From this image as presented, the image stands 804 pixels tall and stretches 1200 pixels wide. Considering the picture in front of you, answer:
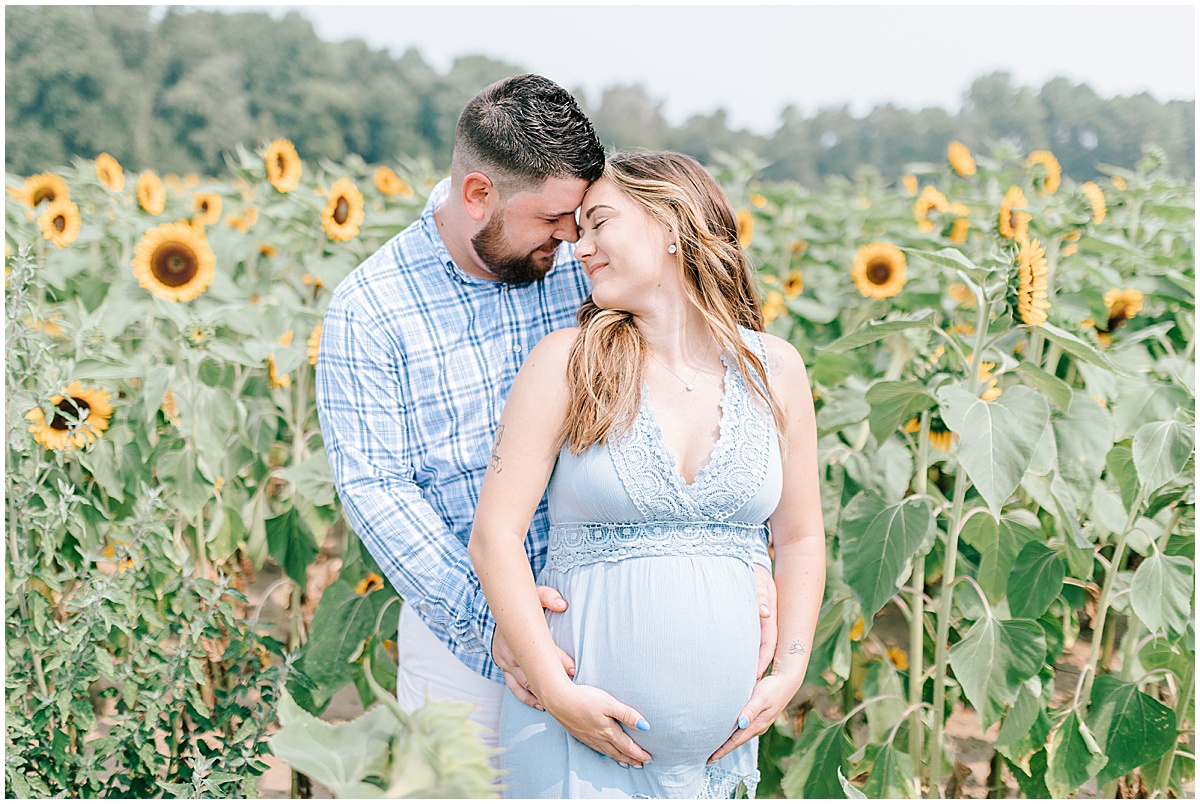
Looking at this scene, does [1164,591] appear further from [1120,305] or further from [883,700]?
[1120,305]

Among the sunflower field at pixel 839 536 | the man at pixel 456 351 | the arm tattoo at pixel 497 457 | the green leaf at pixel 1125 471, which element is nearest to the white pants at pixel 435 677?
the man at pixel 456 351

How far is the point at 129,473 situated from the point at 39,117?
86.2 ft

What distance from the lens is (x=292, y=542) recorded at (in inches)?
100

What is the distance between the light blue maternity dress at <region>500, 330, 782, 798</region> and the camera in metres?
1.46

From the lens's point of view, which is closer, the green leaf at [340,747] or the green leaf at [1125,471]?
the green leaf at [340,747]

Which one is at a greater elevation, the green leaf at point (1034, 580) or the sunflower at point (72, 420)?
the sunflower at point (72, 420)

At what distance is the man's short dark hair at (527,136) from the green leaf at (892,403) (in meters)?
0.75

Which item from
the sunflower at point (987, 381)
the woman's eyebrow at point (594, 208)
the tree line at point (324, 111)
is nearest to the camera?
the woman's eyebrow at point (594, 208)

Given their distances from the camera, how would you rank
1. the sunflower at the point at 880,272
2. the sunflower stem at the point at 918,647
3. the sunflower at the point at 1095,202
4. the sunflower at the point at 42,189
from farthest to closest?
the sunflower at the point at 42,189 → the sunflower at the point at 880,272 → the sunflower at the point at 1095,202 → the sunflower stem at the point at 918,647

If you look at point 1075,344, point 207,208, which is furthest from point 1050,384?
point 207,208

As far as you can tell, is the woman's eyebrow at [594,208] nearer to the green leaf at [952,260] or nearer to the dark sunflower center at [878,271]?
the green leaf at [952,260]

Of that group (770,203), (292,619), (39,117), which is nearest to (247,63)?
(39,117)

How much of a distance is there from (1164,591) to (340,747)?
1.89m

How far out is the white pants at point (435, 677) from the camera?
1.79 metres
